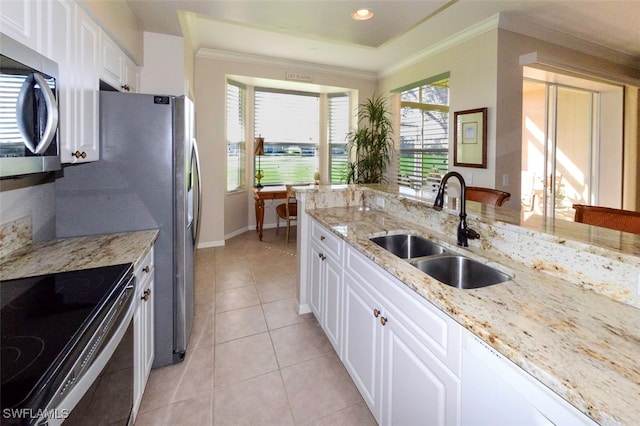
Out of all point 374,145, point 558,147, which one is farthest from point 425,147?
point 558,147

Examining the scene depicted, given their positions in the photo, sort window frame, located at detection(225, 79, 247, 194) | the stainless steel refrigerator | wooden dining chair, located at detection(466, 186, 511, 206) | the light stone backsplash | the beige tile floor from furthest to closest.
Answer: window frame, located at detection(225, 79, 247, 194) → wooden dining chair, located at detection(466, 186, 511, 206) → the stainless steel refrigerator → the beige tile floor → the light stone backsplash

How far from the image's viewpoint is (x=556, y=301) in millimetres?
1061

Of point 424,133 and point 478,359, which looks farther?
point 424,133

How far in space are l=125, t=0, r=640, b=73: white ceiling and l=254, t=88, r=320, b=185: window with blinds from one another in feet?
3.12

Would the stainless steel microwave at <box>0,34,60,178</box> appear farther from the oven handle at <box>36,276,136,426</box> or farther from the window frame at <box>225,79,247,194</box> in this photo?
the window frame at <box>225,79,247,194</box>

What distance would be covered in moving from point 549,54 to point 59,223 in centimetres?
513

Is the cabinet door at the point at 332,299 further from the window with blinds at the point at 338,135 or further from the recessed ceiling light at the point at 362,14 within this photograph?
the window with blinds at the point at 338,135

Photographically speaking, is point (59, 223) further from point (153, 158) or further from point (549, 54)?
point (549, 54)

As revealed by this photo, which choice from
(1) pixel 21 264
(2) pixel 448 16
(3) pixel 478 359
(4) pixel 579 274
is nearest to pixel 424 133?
(2) pixel 448 16

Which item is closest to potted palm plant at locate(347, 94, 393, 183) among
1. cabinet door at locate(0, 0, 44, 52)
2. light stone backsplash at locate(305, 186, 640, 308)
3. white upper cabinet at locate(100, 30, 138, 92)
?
light stone backsplash at locate(305, 186, 640, 308)

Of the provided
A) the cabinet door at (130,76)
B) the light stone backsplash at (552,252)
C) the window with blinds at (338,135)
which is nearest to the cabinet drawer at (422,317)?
the light stone backsplash at (552,252)

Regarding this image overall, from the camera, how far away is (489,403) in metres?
0.88

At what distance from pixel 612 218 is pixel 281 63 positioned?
4536 mm

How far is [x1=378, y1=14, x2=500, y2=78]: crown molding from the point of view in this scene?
343 cm
